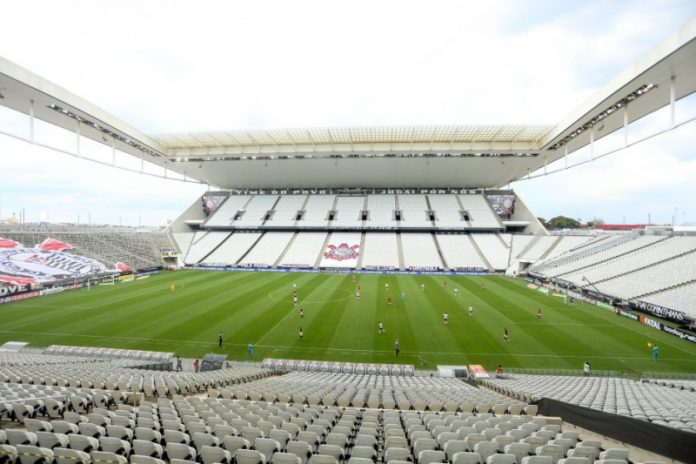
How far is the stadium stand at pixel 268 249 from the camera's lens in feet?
160

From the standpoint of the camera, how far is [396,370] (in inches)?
610

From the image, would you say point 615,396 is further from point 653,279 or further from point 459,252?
point 459,252

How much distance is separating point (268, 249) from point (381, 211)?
2072 centimetres

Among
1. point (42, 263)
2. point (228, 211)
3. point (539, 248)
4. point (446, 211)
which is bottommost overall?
point (42, 263)

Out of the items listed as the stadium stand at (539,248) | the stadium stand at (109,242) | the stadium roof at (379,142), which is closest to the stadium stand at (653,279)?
the stadium roof at (379,142)

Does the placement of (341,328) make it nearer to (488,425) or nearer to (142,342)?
(142,342)

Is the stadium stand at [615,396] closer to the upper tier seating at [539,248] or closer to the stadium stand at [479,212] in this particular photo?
the upper tier seating at [539,248]

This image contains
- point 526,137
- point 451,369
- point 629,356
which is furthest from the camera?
point 526,137

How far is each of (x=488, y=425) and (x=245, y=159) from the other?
2058 inches

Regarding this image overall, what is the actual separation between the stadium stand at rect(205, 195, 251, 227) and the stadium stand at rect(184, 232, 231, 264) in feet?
7.76

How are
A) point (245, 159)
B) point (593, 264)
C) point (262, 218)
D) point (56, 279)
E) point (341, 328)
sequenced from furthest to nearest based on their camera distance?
point (262, 218) < point (245, 159) < point (593, 264) < point (56, 279) < point (341, 328)

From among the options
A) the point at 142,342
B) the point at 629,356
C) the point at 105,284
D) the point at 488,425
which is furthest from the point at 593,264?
the point at 105,284

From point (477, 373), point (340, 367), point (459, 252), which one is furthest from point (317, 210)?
point (477, 373)

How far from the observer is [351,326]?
21953mm
